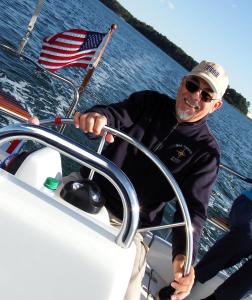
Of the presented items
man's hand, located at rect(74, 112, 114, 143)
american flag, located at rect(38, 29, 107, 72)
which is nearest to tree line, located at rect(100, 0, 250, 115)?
american flag, located at rect(38, 29, 107, 72)

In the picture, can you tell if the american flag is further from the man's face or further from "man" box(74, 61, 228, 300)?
the man's face

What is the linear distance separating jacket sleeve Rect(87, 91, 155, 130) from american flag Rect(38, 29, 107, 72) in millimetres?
3961

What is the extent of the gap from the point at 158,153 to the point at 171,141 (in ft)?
0.36

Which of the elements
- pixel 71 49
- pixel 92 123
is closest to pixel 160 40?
pixel 71 49

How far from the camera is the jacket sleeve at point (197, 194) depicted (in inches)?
83.1

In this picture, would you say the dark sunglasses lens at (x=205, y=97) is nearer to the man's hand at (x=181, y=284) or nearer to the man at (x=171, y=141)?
the man at (x=171, y=141)

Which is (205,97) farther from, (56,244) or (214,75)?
(56,244)

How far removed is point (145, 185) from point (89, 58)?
451 centimetres

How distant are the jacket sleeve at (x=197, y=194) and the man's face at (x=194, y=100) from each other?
0.90ft

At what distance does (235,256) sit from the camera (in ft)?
9.87

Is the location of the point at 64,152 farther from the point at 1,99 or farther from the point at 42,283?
the point at 1,99

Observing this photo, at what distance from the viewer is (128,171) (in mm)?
2465

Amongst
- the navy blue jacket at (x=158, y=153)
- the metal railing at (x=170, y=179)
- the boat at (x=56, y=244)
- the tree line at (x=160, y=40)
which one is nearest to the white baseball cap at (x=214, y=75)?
the navy blue jacket at (x=158, y=153)

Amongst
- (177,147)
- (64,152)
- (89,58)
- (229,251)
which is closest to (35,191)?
(64,152)
